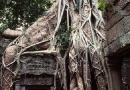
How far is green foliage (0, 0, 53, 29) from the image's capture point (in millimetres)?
7207

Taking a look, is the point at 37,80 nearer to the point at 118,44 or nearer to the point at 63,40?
the point at 63,40

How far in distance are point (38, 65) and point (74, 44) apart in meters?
1.33

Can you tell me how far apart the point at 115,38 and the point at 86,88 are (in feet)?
6.91

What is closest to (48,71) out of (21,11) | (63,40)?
(63,40)

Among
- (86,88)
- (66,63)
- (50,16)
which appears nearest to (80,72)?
(86,88)

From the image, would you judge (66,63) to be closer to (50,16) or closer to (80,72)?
(80,72)

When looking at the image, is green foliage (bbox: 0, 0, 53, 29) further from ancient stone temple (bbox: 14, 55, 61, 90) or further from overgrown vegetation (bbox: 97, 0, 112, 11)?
overgrown vegetation (bbox: 97, 0, 112, 11)

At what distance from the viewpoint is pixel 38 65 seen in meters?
5.64

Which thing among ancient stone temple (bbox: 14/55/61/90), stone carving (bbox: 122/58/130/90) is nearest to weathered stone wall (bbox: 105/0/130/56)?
stone carving (bbox: 122/58/130/90)

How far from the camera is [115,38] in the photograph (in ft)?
8.80

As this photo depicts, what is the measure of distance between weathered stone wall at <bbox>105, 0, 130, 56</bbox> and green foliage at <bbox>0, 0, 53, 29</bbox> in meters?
4.62

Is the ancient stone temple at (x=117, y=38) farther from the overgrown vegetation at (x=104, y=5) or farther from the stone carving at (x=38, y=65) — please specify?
the stone carving at (x=38, y=65)

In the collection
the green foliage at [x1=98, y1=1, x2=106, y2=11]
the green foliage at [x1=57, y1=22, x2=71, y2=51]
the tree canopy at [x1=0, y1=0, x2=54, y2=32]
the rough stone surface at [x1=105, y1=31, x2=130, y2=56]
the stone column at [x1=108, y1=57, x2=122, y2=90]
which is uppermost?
the tree canopy at [x1=0, y1=0, x2=54, y2=32]

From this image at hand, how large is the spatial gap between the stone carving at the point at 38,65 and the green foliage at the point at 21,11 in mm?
2116
